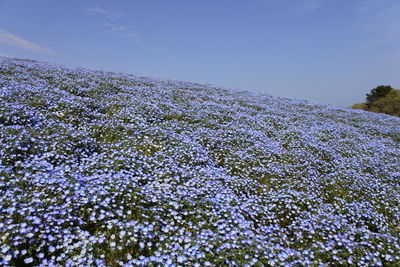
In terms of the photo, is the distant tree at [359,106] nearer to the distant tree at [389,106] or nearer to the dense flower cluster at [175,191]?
the distant tree at [389,106]

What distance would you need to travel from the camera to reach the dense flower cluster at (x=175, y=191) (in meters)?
4.27

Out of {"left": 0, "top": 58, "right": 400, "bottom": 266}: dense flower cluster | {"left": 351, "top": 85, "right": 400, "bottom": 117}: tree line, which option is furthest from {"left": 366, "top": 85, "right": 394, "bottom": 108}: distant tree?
{"left": 0, "top": 58, "right": 400, "bottom": 266}: dense flower cluster

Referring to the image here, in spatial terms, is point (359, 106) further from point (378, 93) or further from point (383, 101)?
point (383, 101)

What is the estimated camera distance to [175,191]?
6188mm

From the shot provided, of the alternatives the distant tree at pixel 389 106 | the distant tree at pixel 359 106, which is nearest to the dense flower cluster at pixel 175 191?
the distant tree at pixel 389 106

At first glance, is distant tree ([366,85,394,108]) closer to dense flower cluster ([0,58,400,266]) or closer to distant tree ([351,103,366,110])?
distant tree ([351,103,366,110])

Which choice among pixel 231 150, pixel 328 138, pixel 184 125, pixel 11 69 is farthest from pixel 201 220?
pixel 11 69

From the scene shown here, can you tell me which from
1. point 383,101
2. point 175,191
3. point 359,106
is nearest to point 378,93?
point 359,106

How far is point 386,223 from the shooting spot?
21.6 ft

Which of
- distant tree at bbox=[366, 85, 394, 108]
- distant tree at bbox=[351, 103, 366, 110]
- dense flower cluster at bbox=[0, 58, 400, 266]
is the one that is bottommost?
dense flower cluster at bbox=[0, 58, 400, 266]

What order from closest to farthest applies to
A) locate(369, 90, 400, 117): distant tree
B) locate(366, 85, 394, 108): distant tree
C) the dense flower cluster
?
the dense flower cluster
locate(369, 90, 400, 117): distant tree
locate(366, 85, 394, 108): distant tree

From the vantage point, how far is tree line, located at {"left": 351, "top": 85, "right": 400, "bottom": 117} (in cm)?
3462

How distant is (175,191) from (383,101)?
135 ft

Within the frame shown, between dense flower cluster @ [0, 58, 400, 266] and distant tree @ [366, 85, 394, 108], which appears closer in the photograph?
dense flower cluster @ [0, 58, 400, 266]
